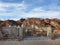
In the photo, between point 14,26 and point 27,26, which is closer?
point 14,26

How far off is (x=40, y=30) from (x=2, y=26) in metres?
3.53

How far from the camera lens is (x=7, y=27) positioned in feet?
57.4

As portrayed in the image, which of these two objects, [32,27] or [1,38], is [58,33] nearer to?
[32,27]

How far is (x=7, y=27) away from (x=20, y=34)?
2116mm

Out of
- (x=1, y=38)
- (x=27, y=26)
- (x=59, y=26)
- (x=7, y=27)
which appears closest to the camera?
(x=1, y=38)

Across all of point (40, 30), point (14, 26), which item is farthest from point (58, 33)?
point (14, 26)

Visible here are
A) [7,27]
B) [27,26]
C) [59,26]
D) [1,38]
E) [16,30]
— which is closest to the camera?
[1,38]

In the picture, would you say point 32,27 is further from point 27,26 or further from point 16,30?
point 16,30

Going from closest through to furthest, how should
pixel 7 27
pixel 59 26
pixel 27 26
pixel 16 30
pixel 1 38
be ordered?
pixel 1 38 < pixel 16 30 < pixel 7 27 < pixel 27 26 < pixel 59 26

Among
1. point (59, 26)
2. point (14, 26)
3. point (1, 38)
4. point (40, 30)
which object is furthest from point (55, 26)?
point (1, 38)

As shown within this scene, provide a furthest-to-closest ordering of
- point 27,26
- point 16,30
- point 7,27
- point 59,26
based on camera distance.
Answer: point 59,26 < point 27,26 < point 7,27 < point 16,30

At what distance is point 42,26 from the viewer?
19.8 metres

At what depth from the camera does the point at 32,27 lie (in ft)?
62.5

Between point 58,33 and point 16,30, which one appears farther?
point 58,33
